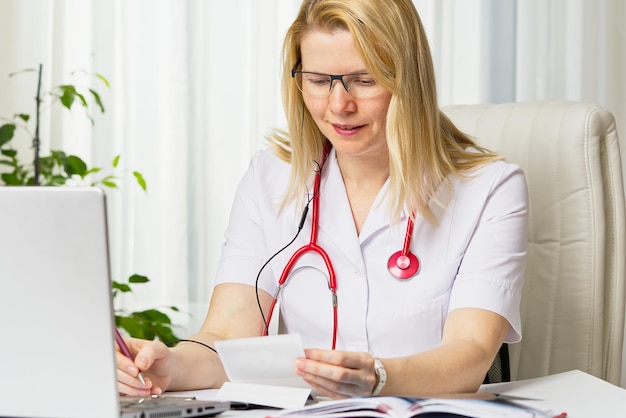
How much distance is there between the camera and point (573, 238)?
1.71 metres

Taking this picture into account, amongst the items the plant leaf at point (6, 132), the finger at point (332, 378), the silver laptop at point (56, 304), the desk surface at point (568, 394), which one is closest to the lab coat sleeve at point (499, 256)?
the desk surface at point (568, 394)

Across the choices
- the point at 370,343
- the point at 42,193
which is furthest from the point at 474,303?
the point at 42,193

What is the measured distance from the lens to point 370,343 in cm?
156

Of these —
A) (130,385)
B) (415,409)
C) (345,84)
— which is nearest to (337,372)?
(415,409)

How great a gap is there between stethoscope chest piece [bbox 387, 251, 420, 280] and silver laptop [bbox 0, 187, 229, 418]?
0.74m

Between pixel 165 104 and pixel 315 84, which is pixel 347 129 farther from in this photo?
pixel 165 104

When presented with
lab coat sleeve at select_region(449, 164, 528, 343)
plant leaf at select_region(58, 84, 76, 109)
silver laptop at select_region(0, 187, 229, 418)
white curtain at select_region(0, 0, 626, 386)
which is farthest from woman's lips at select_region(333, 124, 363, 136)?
white curtain at select_region(0, 0, 626, 386)

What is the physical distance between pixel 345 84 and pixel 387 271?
334 millimetres

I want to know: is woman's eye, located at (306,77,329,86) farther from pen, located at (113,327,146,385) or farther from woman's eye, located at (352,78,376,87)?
pen, located at (113,327,146,385)

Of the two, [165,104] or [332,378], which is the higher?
[165,104]

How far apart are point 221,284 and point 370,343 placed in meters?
0.30

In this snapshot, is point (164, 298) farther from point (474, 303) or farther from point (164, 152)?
point (474, 303)

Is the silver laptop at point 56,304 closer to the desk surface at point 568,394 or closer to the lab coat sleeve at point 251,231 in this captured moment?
the desk surface at point 568,394

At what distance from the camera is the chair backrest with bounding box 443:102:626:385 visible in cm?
168
